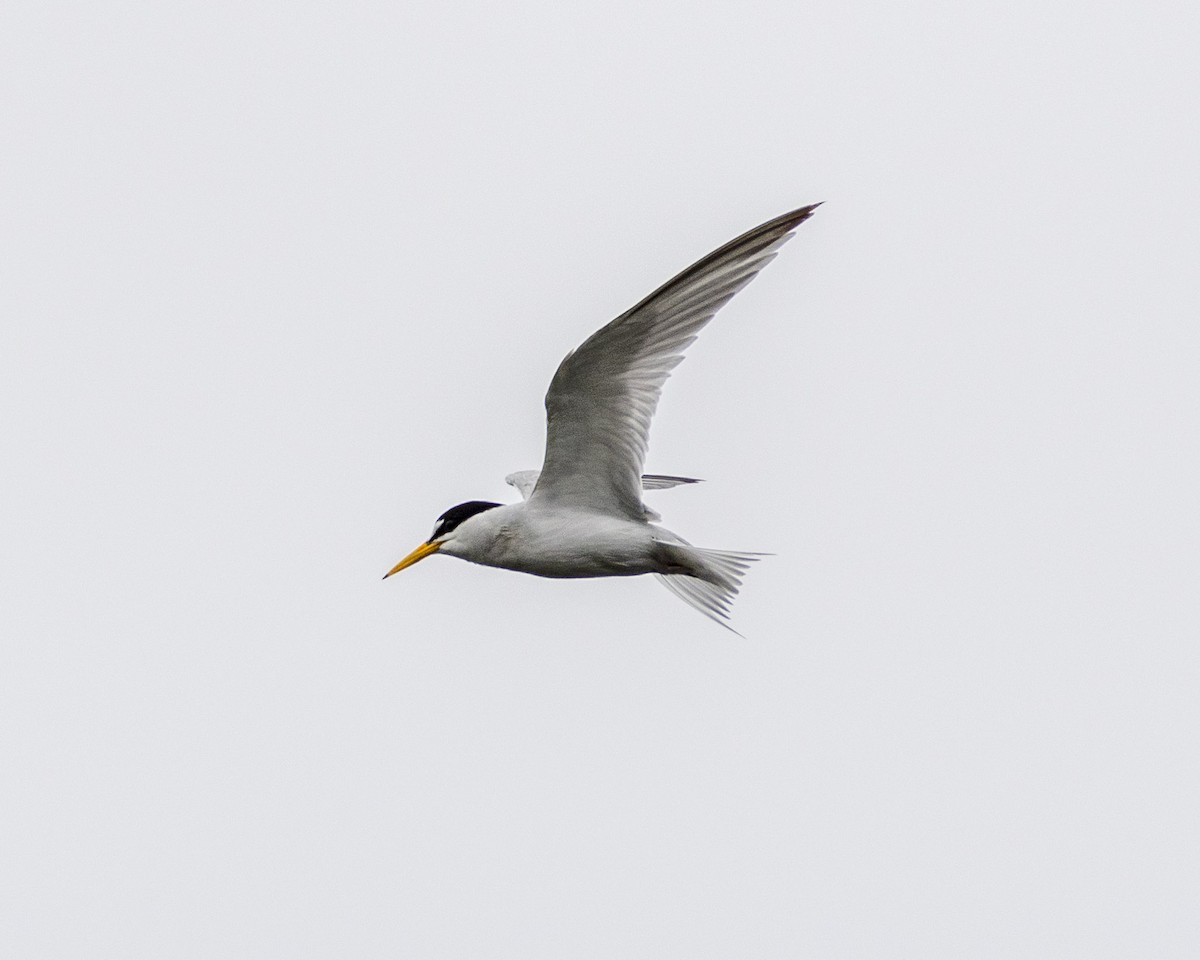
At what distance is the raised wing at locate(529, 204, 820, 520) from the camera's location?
7680 millimetres

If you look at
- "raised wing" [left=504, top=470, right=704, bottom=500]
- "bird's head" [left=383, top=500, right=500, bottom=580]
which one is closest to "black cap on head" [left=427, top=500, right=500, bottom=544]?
"bird's head" [left=383, top=500, right=500, bottom=580]

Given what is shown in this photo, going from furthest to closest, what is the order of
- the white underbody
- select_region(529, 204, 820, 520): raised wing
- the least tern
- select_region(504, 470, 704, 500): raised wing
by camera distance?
select_region(504, 470, 704, 500): raised wing → the white underbody → the least tern → select_region(529, 204, 820, 520): raised wing

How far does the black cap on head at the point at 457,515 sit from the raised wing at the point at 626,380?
30 cm

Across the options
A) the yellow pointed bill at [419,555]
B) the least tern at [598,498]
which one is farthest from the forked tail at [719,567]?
the yellow pointed bill at [419,555]

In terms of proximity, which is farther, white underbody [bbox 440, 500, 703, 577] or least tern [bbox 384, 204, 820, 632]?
white underbody [bbox 440, 500, 703, 577]

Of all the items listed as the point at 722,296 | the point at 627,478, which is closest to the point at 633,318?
the point at 722,296

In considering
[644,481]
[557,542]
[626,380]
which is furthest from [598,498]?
[644,481]

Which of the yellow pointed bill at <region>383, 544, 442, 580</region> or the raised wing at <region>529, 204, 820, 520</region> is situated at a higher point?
the raised wing at <region>529, 204, 820, 520</region>

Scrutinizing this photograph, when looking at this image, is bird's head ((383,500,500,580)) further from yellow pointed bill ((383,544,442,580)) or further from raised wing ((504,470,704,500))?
raised wing ((504,470,704,500))

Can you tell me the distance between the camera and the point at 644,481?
1088 centimetres

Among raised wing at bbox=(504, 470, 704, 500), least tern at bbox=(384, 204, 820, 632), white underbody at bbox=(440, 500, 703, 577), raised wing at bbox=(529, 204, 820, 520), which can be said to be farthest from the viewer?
raised wing at bbox=(504, 470, 704, 500)

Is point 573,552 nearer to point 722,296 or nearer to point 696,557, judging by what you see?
point 696,557

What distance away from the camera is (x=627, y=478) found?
8648mm

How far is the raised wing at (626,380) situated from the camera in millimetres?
7680
